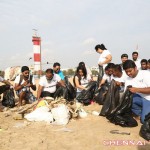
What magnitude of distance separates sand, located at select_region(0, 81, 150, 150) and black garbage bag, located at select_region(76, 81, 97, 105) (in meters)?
1.74

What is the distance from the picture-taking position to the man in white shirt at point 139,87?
16.8 feet

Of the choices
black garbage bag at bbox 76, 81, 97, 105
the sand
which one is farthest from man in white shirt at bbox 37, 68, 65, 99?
the sand

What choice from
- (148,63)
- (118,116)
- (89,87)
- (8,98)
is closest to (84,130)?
(118,116)

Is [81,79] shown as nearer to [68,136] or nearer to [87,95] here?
[87,95]

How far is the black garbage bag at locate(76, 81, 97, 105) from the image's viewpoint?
25.0ft

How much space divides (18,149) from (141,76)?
9.35 feet

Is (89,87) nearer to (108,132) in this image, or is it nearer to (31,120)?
(31,120)

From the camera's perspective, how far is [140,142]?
14.1ft

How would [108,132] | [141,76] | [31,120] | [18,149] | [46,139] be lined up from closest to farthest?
[18,149], [46,139], [108,132], [141,76], [31,120]

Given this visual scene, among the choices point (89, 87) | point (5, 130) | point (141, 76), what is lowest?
point (5, 130)

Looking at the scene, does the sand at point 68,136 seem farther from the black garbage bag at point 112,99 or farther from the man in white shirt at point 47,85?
the man in white shirt at point 47,85

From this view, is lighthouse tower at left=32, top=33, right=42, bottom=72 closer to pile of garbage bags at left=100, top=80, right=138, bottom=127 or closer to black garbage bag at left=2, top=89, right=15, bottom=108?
black garbage bag at left=2, top=89, right=15, bottom=108

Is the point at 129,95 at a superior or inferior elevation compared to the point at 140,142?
superior

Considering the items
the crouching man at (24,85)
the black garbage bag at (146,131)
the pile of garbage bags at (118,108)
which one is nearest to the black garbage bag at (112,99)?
the pile of garbage bags at (118,108)
